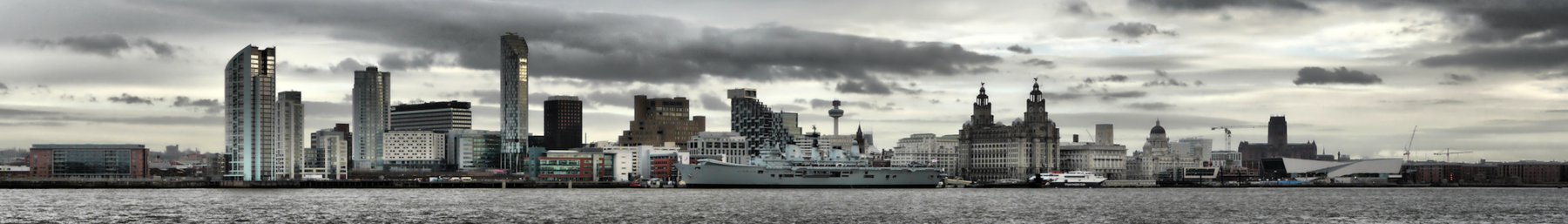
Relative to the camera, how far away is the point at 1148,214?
125m

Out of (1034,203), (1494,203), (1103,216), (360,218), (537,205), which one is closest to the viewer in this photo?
(360,218)

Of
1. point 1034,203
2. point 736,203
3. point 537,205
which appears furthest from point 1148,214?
point 537,205

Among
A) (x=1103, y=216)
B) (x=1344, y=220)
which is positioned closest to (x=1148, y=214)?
(x=1103, y=216)

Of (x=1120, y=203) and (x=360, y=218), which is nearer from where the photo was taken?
(x=360, y=218)

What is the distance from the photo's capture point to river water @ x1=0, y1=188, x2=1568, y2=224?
11638 cm

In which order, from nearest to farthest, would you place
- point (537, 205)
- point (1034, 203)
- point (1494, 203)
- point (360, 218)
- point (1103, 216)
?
point (360, 218) < point (1103, 216) < point (537, 205) < point (1034, 203) < point (1494, 203)

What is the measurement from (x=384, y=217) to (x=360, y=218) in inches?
115

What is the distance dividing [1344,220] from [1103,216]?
63.6 feet

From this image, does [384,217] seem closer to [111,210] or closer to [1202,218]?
[111,210]

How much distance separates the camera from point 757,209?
129375mm

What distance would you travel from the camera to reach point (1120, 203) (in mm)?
150500

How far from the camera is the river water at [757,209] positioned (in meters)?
116

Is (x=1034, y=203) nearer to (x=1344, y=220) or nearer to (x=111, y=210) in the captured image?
(x=1344, y=220)

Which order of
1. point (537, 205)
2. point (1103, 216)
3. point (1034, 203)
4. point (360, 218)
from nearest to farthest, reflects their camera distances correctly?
point (360, 218), point (1103, 216), point (537, 205), point (1034, 203)
